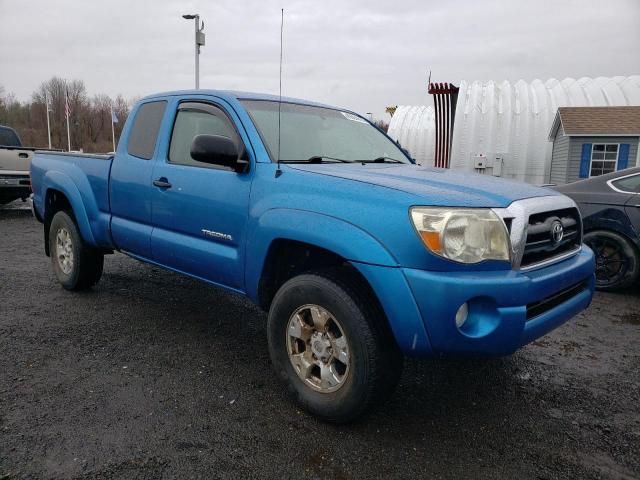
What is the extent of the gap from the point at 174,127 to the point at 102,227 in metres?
1.18

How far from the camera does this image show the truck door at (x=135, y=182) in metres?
3.80

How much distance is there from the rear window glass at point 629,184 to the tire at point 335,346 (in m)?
4.35

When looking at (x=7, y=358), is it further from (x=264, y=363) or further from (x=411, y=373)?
(x=411, y=373)

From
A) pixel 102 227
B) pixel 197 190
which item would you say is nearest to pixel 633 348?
pixel 197 190

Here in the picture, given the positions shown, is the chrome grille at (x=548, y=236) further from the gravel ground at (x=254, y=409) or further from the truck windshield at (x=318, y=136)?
the truck windshield at (x=318, y=136)

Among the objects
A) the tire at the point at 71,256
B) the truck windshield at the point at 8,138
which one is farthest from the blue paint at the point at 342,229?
the truck windshield at the point at 8,138

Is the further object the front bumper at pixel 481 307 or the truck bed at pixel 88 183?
the truck bed at pixel 88 183

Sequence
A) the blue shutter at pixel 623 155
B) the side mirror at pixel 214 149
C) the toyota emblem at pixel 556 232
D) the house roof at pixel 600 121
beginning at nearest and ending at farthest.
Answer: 1. the toyota emblem at pixel 556 232
2. the side mirror at pixel 214 149
3. the house roof at pixel 600 121
4. the blue shutter at pixel 623 155

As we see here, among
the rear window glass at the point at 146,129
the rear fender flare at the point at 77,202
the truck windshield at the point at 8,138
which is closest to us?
the rear window glass at the point at 146,129

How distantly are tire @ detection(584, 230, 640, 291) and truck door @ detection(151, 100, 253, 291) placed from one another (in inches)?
171

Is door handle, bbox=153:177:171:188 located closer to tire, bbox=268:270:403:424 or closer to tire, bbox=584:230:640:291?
tire, bbox=268:270:403:424

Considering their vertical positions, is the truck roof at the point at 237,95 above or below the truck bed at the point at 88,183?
above

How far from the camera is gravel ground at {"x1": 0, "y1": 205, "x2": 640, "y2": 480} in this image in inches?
91.4

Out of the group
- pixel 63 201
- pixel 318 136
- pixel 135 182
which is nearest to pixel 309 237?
pixel 318 136
